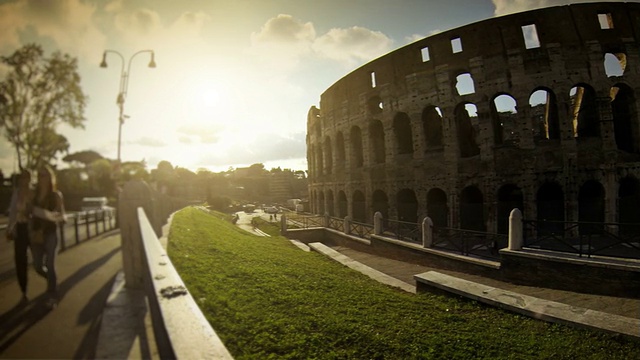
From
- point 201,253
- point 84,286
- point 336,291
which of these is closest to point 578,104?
point 336,291

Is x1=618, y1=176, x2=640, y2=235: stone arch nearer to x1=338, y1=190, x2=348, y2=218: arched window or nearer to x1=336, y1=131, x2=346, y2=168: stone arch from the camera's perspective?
x1=338, y1=190, x2=348, y2=218: arched window

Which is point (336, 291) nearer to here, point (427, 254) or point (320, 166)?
point (427, 254)

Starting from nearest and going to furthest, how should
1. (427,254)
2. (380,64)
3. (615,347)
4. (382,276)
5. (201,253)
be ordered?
(615,347) → (201,253) → (382,276) → (427,254) → (380,64)

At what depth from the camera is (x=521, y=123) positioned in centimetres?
1672

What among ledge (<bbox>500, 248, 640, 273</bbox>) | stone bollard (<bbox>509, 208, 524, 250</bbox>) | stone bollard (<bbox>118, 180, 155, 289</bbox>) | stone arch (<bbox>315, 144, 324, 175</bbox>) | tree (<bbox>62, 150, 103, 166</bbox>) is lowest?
ledge (<bbox>500, 248, 640, 273</bbox>)

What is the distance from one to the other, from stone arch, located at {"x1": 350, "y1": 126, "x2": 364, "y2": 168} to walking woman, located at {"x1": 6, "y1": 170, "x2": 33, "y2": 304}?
72.4 ft

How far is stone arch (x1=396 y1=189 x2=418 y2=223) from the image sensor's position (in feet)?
66.5

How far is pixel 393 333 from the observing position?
4.45 m

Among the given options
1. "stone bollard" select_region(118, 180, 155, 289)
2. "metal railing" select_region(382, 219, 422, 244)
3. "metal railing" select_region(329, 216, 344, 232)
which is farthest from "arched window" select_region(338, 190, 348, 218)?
"stone bollard" select_region(118, 180, 155, 289)

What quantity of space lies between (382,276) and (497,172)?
1142 centimetres

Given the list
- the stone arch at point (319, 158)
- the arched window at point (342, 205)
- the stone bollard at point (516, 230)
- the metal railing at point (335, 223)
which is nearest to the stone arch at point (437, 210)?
the metal railing at point (335, 223)

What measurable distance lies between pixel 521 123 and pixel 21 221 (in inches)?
805

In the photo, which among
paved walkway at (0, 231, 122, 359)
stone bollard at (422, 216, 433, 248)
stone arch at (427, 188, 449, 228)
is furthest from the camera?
stone arch at (427, 188, 449, 228)

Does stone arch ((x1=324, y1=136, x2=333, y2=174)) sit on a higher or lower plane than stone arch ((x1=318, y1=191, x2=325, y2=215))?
higher
